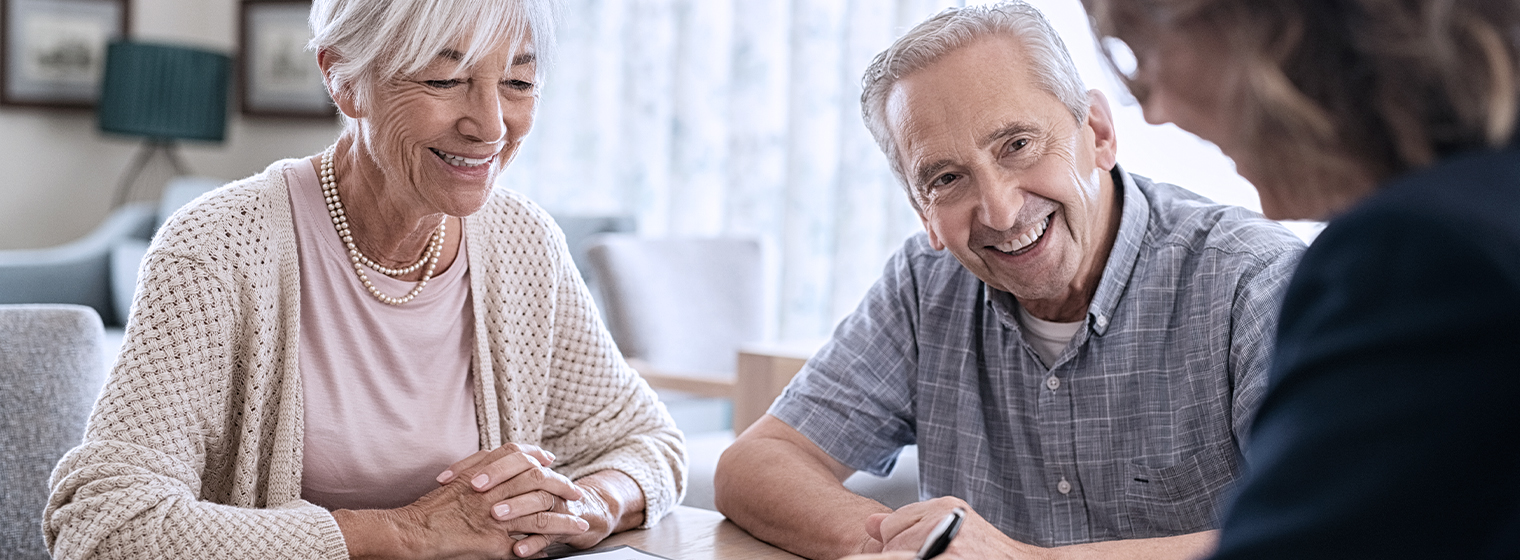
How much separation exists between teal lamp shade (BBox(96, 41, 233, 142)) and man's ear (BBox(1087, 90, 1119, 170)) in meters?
4.54

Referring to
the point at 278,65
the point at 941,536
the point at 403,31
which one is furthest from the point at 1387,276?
the point at 278,65

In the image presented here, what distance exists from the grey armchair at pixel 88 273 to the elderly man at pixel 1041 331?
10.4ft

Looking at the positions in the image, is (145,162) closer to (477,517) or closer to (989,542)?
(477,517)

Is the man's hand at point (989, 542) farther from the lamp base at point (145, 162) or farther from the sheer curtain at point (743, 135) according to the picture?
the lamp base at point (145, 162)

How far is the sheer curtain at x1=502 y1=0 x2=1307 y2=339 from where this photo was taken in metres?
3.83

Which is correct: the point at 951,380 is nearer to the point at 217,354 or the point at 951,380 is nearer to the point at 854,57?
the point at 217,354

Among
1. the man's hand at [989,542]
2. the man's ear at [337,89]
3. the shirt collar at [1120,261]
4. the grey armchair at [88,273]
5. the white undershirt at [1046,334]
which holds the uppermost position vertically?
the man's ear at [337,89]

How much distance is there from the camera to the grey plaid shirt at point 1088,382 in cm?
127

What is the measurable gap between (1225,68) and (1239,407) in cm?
67

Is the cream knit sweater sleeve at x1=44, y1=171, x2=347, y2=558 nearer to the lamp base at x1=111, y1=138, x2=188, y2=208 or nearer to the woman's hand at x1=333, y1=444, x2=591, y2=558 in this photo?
the woman's hand at x1=333, y1=444, x2=591, y2=558

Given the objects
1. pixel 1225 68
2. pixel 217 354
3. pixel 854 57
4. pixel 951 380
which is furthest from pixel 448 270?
pixel 854 57

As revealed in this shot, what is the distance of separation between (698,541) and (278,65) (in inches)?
190

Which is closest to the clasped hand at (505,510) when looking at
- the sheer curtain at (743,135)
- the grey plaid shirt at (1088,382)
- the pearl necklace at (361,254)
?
the pearl necklace at (361,254)

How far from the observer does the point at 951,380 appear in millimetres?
1475
